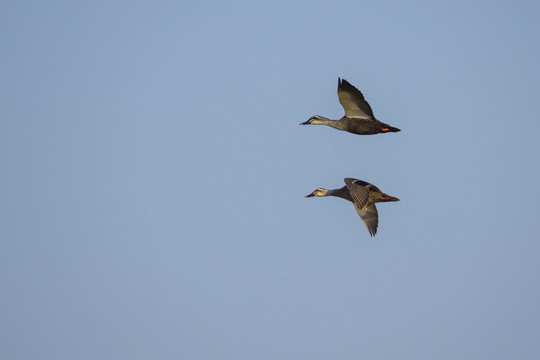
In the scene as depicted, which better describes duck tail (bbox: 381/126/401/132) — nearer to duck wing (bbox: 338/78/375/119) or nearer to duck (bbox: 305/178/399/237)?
duck wing (bbox: 338/78/375/119)

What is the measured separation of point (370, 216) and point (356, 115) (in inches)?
158

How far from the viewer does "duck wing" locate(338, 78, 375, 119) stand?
4559cm

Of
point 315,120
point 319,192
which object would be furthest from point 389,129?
point 319,192

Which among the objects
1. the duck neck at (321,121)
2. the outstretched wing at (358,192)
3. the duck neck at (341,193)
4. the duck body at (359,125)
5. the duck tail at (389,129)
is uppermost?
the duck neck at (321,121)

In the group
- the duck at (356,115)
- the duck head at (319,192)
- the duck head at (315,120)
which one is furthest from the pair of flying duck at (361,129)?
the duck head at (319,192)

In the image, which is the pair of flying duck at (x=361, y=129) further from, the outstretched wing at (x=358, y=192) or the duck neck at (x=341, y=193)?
the duck neck at (x=341, y=193)

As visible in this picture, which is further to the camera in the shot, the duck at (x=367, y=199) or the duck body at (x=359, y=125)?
the duck body at (x=359, y=125)

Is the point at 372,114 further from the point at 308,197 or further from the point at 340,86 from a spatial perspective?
the point at 308,197

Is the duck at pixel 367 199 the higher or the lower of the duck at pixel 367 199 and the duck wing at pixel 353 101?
the lower

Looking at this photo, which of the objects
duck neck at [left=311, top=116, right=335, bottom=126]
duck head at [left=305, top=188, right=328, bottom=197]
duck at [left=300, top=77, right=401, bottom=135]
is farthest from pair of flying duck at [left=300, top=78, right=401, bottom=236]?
duck head at [left=305, top=188, right=328, bottom=197]

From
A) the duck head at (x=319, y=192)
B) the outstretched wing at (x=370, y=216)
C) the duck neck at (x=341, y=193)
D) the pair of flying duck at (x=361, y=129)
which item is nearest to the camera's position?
the pair of flying duck at (x=361, y=129)

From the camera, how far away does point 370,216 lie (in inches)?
1812

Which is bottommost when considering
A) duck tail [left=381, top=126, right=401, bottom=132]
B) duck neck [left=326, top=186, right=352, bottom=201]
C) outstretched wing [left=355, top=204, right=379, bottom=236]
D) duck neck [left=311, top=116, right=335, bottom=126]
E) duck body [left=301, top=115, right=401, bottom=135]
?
outstretched wing [left=355, top=204, right=379, bottom=236]

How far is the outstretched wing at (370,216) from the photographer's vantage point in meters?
45.7
